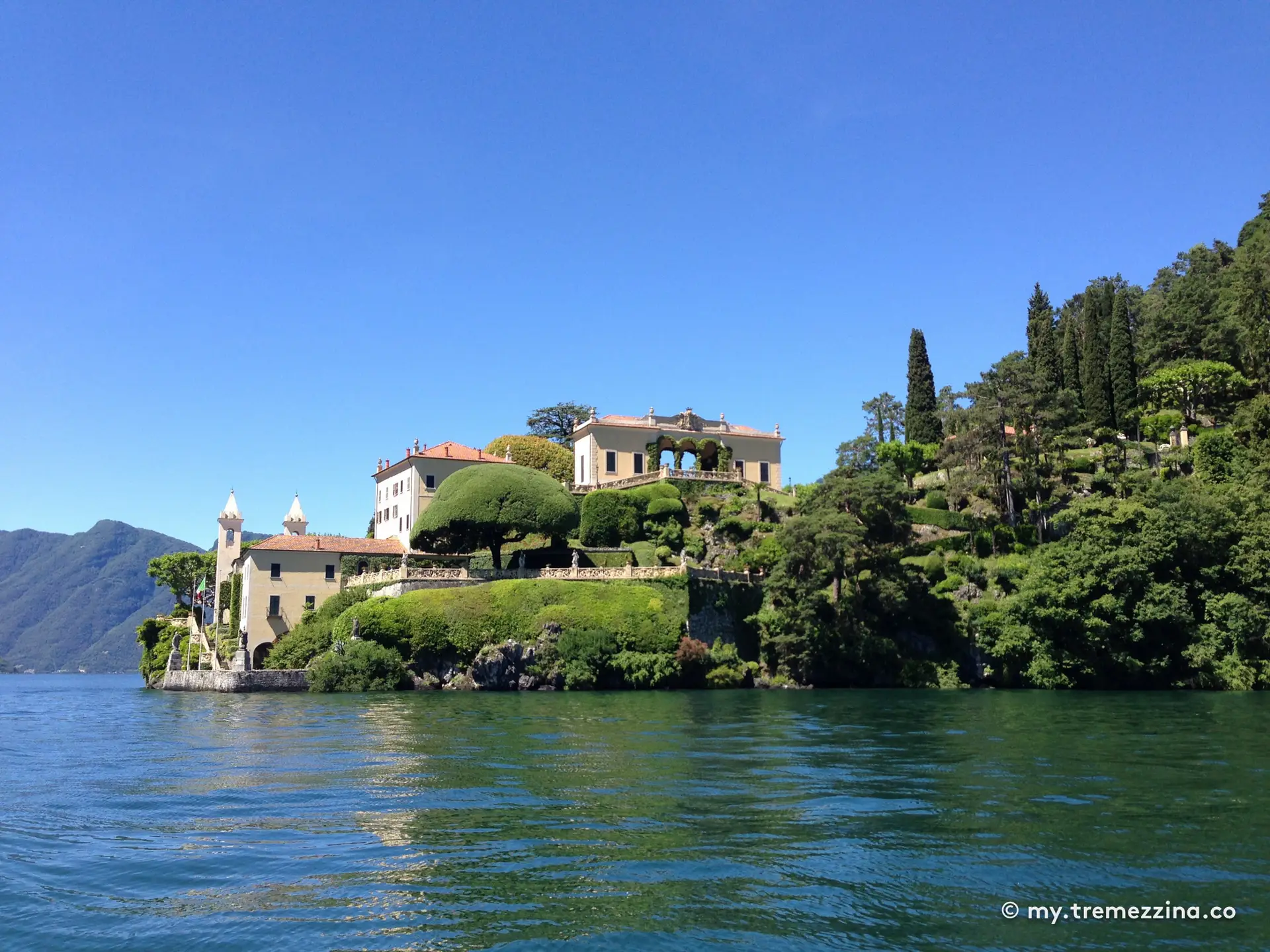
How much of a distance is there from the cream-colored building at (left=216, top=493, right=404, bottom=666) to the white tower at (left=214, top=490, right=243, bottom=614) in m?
8.68

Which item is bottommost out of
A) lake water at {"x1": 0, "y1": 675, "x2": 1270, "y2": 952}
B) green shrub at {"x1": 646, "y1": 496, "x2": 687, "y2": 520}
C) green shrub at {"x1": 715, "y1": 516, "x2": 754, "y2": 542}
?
lake water at {"x1": 0, "y1": 675, "x2": 1270, "y2": 952}

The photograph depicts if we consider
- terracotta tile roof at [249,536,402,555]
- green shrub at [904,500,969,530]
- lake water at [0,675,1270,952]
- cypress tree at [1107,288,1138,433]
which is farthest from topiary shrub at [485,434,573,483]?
lake water at [0,675,1270,952]

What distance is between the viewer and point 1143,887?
1159 centimetres

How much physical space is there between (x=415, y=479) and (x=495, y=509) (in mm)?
18542

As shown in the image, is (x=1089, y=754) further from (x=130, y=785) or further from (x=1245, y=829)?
(x=130, y=785)

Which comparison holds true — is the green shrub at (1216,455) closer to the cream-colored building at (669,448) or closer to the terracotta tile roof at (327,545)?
the cream-colored building at (669,448)

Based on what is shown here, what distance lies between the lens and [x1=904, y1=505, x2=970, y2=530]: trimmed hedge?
66250 mm

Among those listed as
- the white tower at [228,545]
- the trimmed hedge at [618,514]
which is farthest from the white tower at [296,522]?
the trimmed hedge at [618,514]

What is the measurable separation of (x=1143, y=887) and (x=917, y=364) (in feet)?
235

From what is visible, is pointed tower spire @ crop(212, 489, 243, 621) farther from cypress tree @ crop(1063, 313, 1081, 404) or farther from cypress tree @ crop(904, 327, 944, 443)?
cypress tree @ crop(1063, 313, 1081, 404)

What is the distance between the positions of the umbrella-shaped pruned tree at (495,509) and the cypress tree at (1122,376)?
4155cm

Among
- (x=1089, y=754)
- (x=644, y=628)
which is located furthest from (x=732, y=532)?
(x=1089, y=754)

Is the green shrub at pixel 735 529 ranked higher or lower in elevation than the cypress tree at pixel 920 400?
lower

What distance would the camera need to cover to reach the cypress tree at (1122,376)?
74.6m
